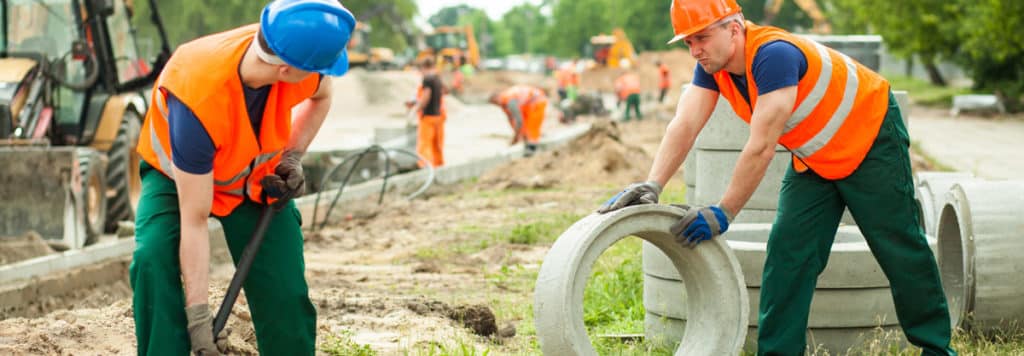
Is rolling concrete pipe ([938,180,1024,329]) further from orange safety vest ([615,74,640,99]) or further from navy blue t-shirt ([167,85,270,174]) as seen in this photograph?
orange safety vest ([615,74,640,99])

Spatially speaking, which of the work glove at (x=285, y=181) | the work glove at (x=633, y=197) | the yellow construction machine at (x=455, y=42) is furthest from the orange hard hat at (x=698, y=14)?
the yellow construction machine at (x=455, y=42)

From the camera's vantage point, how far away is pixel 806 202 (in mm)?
5297

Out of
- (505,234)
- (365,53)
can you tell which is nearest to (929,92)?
(365,53)

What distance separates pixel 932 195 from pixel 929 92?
3863cm

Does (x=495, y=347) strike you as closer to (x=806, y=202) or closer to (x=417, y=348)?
(x=417, y=348)

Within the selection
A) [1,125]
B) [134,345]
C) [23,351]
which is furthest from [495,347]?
[1,125]

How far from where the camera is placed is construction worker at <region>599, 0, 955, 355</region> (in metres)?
4.98

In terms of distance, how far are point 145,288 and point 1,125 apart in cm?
762

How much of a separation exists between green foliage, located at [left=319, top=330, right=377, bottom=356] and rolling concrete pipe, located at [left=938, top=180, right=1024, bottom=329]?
278cm

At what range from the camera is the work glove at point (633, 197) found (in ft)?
17.1

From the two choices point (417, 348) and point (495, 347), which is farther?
point (495, 347)

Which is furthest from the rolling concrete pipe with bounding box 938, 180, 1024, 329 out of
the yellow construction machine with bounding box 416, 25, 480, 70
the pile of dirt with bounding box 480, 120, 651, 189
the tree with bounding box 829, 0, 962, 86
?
the yellow construction machine with bounding box 416, 25, 480, 70

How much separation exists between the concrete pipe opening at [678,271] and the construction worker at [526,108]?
52.7 ft

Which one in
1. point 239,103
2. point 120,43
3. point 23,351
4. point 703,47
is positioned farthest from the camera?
point 120,43
